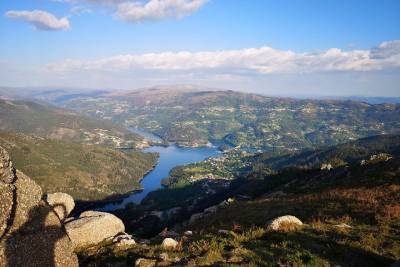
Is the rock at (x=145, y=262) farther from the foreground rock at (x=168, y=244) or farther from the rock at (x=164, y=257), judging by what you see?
the foreground rock at (x=168, y=244)

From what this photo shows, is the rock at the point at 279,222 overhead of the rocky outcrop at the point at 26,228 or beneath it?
beneath

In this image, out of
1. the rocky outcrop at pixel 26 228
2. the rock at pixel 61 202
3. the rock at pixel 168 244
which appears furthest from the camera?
the rock at pixel 61 202

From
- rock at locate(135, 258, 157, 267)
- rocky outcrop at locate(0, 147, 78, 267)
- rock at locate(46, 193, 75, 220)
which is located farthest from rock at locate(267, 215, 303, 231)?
rock at locate(46, 193, 75, 220)

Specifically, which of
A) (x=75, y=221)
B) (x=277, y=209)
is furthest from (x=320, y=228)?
(x=75, y=221)

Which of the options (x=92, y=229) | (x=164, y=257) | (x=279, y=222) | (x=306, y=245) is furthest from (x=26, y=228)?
(x=279, y=222)

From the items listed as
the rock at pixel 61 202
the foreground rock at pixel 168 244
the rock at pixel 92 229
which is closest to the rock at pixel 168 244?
the foreground rock at pixel 168 244

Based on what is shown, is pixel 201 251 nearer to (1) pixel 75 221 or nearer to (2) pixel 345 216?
(2) pixel 345 216

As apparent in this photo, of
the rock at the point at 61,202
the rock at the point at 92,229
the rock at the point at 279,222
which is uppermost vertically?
the rock at the point at 279,222

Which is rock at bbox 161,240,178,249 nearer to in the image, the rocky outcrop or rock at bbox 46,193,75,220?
the rocky outcrop
